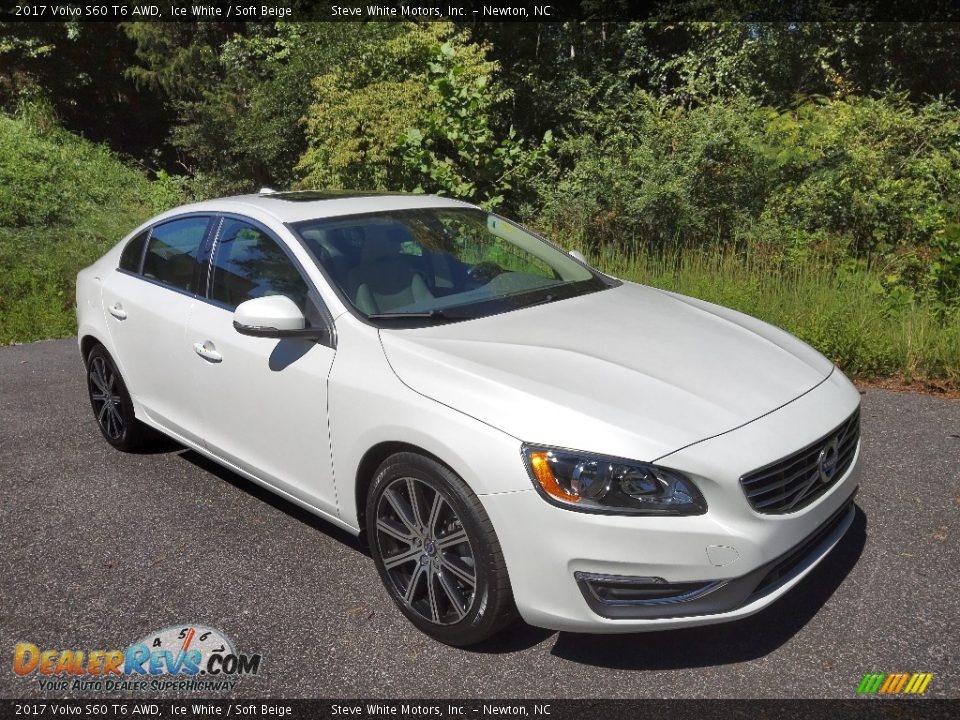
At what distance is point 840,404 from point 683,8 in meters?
16.3

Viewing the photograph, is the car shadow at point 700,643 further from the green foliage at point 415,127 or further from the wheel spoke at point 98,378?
the green foliage at point 415,127

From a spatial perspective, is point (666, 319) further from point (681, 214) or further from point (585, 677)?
point (681, 214)

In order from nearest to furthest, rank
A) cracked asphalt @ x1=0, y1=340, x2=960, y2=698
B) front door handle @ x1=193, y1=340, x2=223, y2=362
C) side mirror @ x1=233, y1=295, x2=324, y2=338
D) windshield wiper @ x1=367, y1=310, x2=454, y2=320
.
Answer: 1. cracked asphalt @ x1=0, y1=340, x2=960, y2=698
2. side mirror @ x1=233, y1=295, x2=324, y2=338
3. windshield wiper @ x1=367, y1=310, x2=454, y2=320
4. front door handle @ x1=193, y1=340, x2=223, y2=362

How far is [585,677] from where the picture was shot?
10.1 ft

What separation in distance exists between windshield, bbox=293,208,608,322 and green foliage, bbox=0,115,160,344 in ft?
22.0

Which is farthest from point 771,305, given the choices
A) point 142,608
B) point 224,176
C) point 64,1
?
point 64,1

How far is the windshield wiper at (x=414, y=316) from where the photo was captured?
11.9 ft

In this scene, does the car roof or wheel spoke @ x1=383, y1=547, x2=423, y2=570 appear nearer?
wheel spoke @ x1=383, y1=547, x2=423, y2=570

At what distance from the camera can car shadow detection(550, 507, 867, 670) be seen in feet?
10.3

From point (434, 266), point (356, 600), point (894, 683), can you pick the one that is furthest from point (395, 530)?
point (894, 683)

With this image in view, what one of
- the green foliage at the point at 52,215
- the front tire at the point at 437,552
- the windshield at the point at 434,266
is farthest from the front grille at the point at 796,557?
the green foliage at the point at 52,215

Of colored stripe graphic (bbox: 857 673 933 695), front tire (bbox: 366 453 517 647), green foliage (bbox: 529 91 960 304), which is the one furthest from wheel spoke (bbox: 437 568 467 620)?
green foliage (bbox: 529 91 960 304)

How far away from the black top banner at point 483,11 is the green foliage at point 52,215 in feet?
11.0

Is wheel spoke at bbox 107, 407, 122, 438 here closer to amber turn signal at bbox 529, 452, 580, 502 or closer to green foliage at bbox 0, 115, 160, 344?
amber turn signal at bbox 529, 452, 580, 502
